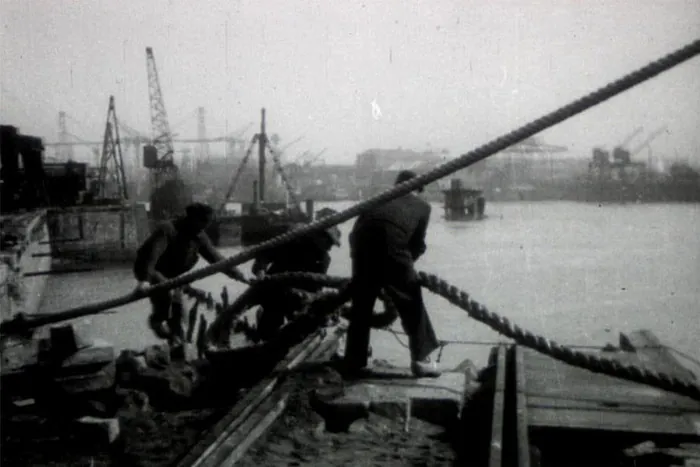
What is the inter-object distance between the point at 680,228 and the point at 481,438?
58080 millimetres

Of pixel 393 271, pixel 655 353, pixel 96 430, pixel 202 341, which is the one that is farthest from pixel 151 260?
pixel 655 353

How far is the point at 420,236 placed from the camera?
5945 millimetres

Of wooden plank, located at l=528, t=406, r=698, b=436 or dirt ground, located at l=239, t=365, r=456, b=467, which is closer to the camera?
dirt ground, located at l=239, t=365, r=456, b=467

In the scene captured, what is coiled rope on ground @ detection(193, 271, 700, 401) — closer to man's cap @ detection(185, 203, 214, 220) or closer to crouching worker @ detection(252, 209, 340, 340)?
crouching worker @ detection(252, 209, 340, 340)

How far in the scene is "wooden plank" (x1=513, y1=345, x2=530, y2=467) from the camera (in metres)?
4.16

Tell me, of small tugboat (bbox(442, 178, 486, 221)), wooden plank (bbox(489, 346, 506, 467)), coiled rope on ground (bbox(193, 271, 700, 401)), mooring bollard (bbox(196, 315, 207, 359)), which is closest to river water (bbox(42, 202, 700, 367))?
mooring bollard (bbox(196, 315, 207, 359))

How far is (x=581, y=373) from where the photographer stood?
252 inches

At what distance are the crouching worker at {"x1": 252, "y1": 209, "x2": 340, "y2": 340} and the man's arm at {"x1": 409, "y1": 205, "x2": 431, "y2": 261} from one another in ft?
6.25

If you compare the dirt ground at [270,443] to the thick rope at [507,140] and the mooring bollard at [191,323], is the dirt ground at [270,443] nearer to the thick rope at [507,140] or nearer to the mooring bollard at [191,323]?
the thick rope at [507,140]

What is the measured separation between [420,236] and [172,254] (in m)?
3.03

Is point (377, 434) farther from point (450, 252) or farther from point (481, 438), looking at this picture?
point (450, 252)

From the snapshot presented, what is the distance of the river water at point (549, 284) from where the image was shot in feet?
64.2

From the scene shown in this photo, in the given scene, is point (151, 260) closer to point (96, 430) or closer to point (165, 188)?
point (96, 430)

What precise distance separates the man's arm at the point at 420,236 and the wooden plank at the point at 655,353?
2382mm
